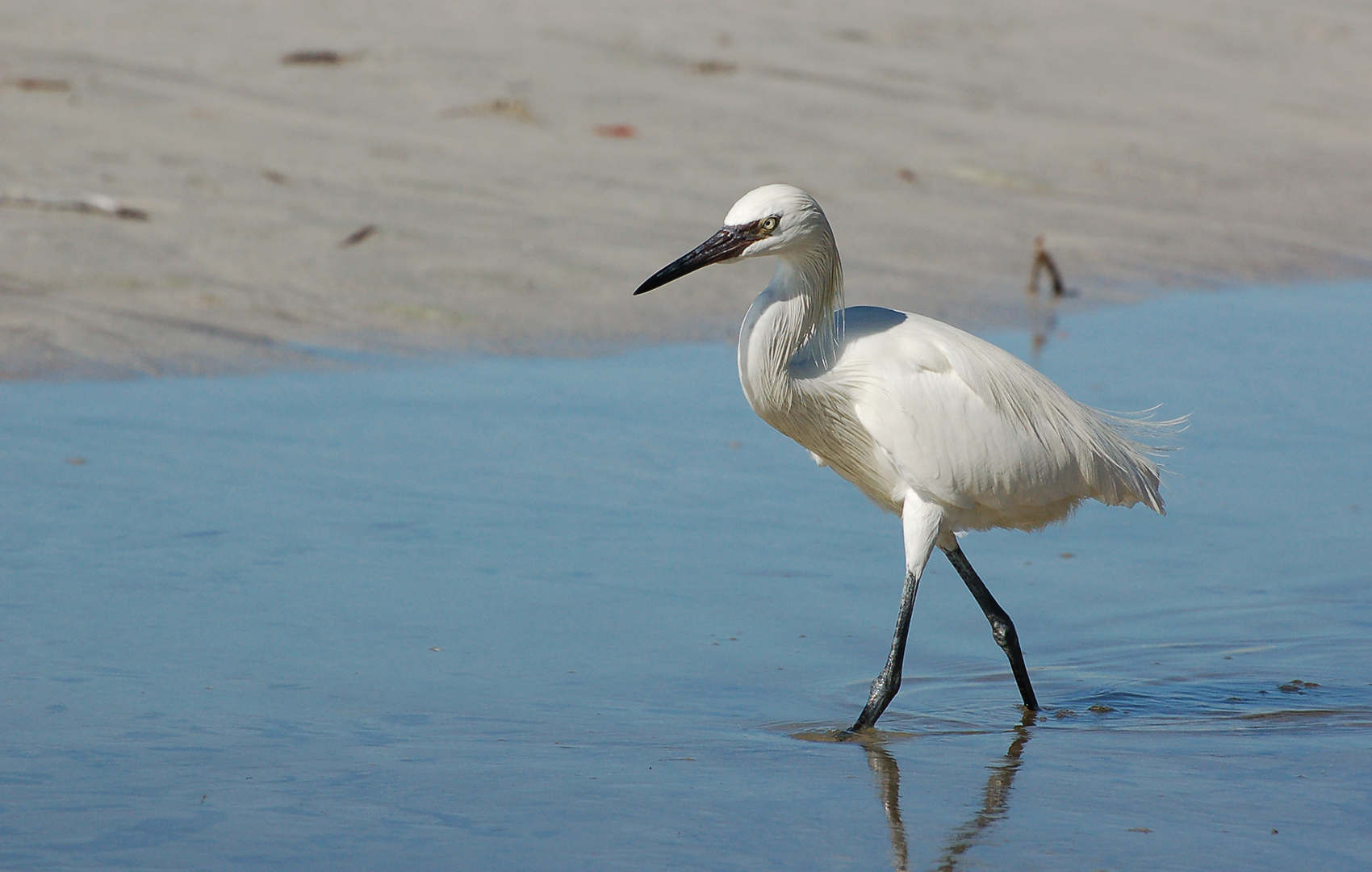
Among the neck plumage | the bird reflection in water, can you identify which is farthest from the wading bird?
the bird reflection in water

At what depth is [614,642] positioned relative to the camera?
13.5 feet

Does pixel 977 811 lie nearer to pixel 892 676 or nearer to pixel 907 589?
pixel 892 676

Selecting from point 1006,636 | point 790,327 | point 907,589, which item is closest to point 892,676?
point 907,589

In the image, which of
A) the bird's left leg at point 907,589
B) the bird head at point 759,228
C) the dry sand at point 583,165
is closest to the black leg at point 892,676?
the bird's left leg at point 907,589

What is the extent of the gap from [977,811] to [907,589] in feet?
2.50

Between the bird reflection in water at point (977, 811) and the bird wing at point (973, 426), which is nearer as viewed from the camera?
the bird reflection in water at point (977, 811)

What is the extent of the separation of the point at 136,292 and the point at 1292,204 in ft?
24.1

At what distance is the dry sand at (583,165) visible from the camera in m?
7.11

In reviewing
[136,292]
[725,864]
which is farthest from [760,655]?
[136,292]

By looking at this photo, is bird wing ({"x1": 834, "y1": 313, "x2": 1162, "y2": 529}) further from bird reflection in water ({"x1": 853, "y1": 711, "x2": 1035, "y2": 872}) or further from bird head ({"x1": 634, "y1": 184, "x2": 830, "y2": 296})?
bird reflection in water ({"x1": 853, "y1": 711, "x2": 1035, "y2": 872})

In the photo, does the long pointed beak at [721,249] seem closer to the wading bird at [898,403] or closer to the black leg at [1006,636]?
the wading bird at [898,403]

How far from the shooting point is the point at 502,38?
36.4ft

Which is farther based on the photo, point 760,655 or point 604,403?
point 604,403

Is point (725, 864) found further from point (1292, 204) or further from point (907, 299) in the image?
point (1292, 204)
